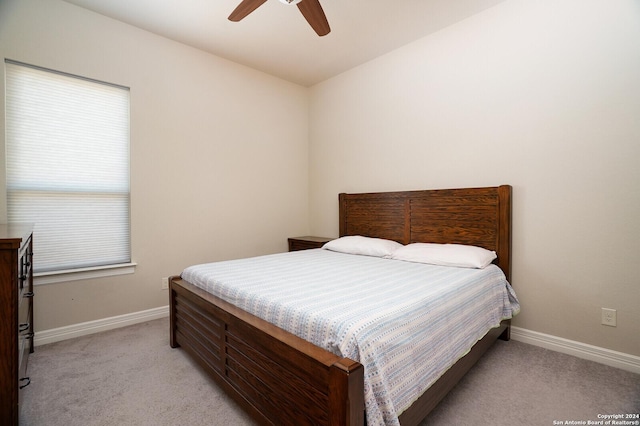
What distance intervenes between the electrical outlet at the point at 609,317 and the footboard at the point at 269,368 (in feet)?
7.07

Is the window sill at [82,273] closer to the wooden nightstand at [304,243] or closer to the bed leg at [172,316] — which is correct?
the bed leg at [172,316]

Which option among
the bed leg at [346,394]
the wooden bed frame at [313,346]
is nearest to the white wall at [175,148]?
the wooden bed frame at [313,346]

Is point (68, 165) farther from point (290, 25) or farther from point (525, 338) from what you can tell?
point (525, 338)

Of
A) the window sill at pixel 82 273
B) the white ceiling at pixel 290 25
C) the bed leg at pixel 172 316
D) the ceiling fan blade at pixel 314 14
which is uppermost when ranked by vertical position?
the white ceiling at pixel 290 25

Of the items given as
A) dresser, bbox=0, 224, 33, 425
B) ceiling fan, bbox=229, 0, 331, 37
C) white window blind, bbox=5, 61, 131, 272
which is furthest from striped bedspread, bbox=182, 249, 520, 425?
ceiling fan, bbox=229, 0, 331, 37

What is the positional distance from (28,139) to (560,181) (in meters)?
4.15

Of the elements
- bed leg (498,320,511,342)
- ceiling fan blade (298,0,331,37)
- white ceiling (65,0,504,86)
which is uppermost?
white ceiling (65,0,504,86)

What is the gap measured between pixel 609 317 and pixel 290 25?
3.46 metres

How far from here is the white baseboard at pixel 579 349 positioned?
2.05 m

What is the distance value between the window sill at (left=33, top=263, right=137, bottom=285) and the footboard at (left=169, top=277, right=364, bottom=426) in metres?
1.08

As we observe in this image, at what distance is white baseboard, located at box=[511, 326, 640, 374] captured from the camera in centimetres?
205

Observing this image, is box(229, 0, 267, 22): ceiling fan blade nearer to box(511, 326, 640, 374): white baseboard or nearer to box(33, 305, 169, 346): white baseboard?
box(33, 305, 169, 346): white baseboard

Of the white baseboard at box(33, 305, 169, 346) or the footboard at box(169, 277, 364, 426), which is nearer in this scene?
the footboard at box(169, 277, 364, 426)

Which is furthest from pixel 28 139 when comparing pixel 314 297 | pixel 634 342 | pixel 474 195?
pixel 634 342
